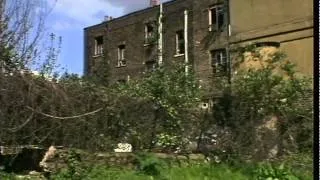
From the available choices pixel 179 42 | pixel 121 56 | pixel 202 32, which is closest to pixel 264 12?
pixel 202 32

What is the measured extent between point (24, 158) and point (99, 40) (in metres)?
38.7

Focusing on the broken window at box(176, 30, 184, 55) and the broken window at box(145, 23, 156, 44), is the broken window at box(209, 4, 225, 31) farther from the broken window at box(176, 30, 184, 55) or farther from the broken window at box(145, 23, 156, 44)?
the broken window at box(145, 23, 156, 44)

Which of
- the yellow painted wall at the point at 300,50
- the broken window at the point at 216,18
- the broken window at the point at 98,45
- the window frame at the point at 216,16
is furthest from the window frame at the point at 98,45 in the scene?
the yellow painted wall at the point at 300,50

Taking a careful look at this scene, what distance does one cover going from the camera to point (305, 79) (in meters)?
16.9

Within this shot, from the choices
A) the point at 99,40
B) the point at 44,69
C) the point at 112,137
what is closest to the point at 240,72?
the point at 112,137

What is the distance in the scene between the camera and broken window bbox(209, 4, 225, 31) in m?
36.4

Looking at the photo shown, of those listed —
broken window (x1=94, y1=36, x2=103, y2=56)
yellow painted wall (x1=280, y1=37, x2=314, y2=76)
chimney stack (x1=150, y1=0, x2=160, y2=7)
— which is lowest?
yellow painted wall (x1=280, y1=37, x2=314, y2=76)

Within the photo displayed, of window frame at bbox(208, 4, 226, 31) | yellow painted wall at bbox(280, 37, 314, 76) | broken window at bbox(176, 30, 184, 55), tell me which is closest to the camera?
yellow painted wall at bbox(280, 37, 314, 76)

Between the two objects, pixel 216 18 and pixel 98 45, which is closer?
pixel 216 18

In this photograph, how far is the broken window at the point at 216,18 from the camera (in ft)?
120

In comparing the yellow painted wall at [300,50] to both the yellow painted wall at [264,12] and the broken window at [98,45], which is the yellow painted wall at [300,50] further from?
the broken window at [98,45]

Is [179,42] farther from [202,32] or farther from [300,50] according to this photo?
[300,50]

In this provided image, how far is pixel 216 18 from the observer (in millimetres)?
37094

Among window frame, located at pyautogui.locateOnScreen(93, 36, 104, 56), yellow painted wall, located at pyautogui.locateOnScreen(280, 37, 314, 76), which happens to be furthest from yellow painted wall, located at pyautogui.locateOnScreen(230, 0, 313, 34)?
window frame, located at pyautogui.locateOnScreen(93, 36, 104, 56)
